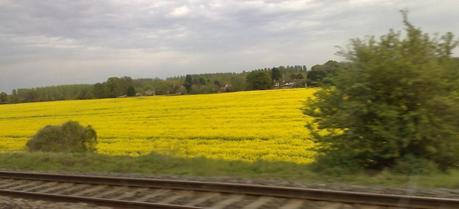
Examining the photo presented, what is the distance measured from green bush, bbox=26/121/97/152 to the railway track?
31.4ft

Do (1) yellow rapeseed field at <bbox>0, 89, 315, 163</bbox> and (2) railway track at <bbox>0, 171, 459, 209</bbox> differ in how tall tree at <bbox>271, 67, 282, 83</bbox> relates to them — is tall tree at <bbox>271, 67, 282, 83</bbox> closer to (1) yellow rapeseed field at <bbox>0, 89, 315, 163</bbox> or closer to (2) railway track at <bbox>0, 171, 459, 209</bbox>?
(1) yellow rapeseed field at <bbox>0, 89, 315, 163</bbox>

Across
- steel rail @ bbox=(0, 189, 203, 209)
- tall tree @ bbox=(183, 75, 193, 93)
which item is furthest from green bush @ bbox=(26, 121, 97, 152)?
tall tree @ bbox=(183, 75, 193, 93)

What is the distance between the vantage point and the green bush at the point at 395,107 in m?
12.4

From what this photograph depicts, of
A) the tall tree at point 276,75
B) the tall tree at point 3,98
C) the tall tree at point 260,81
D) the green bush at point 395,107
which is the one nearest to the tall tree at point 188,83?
the tall tree at point 260,81

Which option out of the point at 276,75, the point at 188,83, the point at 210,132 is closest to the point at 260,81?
the point at 276,75

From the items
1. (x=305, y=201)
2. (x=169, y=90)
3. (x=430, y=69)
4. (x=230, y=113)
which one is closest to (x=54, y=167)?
(x=305, y=201)

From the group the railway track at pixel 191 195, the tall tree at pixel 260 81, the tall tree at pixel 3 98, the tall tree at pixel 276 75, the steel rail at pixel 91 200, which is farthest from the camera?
the tall tree at pixel 3 98

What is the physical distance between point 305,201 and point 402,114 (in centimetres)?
450

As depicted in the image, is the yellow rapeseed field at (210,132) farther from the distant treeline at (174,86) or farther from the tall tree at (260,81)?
the tall tree at (260,81)

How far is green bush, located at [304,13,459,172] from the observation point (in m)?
12.4

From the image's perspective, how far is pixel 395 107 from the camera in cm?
1269

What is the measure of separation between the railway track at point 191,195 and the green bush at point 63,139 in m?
9.58

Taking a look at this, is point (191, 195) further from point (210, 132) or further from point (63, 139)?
point (210, 132)

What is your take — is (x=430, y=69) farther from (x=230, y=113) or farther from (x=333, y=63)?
(x=230, y=113)
